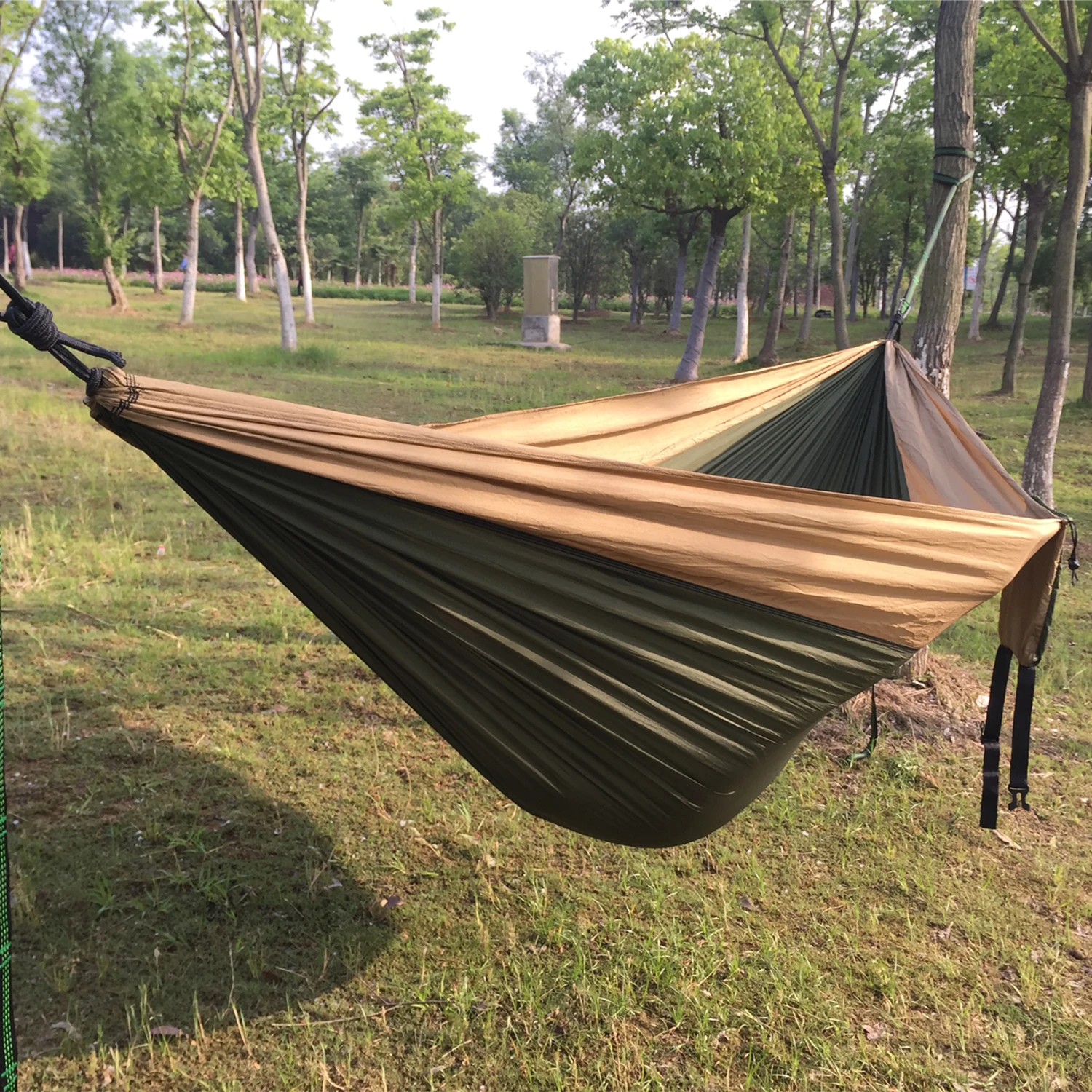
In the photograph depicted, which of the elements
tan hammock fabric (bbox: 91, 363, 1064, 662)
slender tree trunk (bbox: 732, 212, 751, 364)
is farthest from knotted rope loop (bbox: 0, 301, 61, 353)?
slender tree trunk (bbox: 732, 212, 751, 364)

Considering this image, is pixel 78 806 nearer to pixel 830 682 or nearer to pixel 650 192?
pixel 830 682

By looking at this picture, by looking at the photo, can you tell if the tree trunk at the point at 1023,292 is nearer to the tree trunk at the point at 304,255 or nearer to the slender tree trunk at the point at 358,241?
the tree trunk at the point at 304,255

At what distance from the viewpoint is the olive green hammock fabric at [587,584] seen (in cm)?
169

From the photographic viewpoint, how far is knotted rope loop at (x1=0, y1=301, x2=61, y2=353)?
4.63ft

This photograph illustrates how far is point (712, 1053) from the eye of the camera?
184 cm

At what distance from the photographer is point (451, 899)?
2283 millimetres

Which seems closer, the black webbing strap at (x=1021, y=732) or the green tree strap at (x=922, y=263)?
the black webbing strap at (x=1021, y=732)

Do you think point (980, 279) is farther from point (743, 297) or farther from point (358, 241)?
point (358, 241)

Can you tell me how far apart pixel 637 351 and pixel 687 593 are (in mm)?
17530

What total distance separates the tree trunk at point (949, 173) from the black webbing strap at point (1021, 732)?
153cm

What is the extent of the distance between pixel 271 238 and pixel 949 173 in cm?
1176

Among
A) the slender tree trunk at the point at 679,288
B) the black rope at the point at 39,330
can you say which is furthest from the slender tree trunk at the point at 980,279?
the black rope at the point at 39,330

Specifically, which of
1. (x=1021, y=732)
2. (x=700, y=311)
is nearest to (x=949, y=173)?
(x=1021, y=732)

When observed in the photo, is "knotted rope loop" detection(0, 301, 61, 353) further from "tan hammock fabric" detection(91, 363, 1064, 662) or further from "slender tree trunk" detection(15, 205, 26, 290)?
"slender tree trunk" detection(15, 205, 26, 290)
